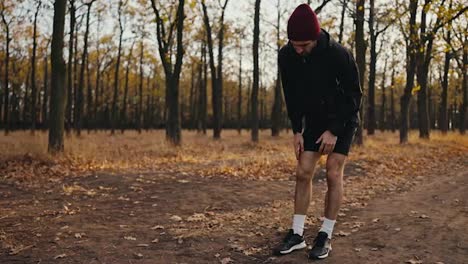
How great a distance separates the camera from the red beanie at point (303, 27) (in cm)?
395

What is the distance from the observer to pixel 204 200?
23.7ft

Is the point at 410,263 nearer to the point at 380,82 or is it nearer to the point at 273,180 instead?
the point at 273,180

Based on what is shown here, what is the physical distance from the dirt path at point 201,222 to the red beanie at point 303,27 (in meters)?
2.02

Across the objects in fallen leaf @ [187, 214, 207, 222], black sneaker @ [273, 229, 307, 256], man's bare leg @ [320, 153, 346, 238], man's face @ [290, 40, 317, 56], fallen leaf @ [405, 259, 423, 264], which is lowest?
fallen leaf @ [187, 214, 207, 222]

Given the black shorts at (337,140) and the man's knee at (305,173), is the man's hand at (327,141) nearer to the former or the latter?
the black shorts at (337,140)

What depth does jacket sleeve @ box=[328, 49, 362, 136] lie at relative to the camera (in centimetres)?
411

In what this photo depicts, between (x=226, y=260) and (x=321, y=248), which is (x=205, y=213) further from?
(x=321, y=248)

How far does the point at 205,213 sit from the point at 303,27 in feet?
11.0

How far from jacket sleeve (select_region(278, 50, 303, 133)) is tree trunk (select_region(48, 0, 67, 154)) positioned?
957 centimetres

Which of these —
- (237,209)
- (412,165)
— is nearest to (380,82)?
(412,165)

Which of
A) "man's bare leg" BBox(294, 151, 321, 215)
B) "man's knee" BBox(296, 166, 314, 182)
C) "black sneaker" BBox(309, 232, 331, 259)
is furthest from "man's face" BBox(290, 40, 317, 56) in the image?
"black sneaker" BBox(309, 232, 331, 259)

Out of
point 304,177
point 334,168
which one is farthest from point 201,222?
point 334,168

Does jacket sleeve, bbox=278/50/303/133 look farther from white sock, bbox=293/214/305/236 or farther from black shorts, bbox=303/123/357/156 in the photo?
white sock, bbox=293/214/305/236

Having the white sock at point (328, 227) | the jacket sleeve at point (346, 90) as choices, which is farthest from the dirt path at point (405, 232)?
the jacket sleeve at point (346, 90)
